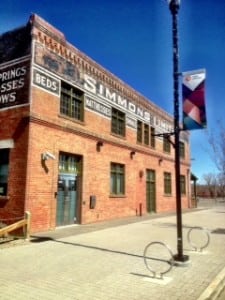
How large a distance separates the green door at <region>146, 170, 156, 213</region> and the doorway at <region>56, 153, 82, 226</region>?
855 centimetres

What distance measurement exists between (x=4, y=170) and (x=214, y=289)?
33.3ft

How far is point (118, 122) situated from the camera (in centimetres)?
2089

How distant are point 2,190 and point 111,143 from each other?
7287 mm

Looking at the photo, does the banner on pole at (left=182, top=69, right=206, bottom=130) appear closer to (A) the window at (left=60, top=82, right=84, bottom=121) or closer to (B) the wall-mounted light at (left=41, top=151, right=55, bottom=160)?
(B) the wall-mounted light at (left=41, top=151, right=55, bottom=160)

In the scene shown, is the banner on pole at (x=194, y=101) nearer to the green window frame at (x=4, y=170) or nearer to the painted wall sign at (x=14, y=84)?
the painted wall sign at (x=14, y=84)

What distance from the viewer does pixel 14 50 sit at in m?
14.8

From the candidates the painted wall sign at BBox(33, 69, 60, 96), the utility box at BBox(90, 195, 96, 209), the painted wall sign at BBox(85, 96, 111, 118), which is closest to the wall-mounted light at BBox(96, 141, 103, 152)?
the painted wall sign at BBox(85, 96, 111, 118)

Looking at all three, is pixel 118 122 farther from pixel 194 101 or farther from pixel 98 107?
pixel 194 101

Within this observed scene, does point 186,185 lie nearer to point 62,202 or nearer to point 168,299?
point 62,202

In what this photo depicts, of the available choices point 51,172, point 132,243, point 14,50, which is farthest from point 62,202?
point 14,50

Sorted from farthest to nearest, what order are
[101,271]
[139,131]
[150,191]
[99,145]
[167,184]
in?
[167,184] < [150,191] < [139,131] < [99,145] < [101,271]

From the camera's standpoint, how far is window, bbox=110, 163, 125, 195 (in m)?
19.7

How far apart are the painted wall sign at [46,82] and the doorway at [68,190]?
2901 millimetres

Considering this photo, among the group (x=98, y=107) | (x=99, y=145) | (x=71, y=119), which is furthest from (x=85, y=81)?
(x=99, y=145)
